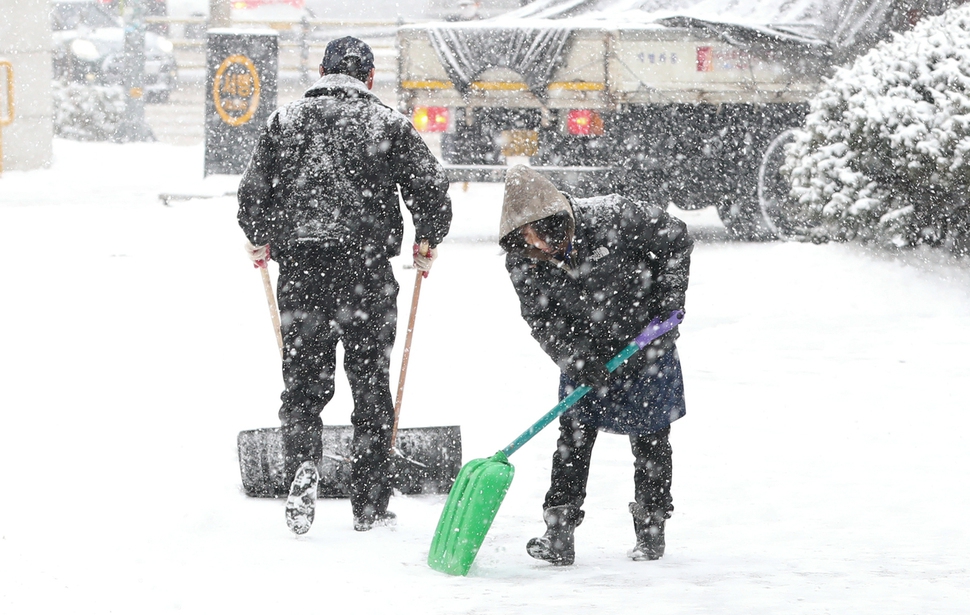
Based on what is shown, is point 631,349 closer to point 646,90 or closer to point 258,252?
point 258,252

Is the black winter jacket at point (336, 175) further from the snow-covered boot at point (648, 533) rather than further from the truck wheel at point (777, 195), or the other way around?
the truck wheel at point (777, 195)

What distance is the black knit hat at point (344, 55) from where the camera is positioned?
3977 mm

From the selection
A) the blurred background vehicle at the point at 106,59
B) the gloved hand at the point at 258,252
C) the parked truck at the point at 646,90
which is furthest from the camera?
the blurred background vehicle at the point at 106,59

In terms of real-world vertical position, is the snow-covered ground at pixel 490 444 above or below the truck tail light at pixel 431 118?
below

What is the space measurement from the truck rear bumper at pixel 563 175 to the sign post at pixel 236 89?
372cm

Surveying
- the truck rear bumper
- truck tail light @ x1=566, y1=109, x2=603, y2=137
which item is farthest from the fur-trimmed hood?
truck tail light @ x1=566, y1=109, x2=603, y2=137

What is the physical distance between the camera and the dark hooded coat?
12.0 feet

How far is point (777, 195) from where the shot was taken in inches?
419

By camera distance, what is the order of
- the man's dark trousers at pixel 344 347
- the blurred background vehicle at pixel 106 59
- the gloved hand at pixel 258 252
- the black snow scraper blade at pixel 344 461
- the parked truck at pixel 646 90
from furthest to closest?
the blurred background vehicle at pixel 106 59
the parked truck at pixel 646 90
the black snow scraper blade at pixel 344 461
the gloved hand at pixel 258 252
the man's dark trousers at pixel 344 347

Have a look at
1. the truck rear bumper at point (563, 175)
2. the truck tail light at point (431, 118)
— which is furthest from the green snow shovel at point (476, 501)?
the truck tail light at point (431, 118)

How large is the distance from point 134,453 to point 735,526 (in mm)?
2218

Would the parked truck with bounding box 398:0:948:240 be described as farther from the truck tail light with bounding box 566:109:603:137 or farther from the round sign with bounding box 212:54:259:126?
the round sign with bounding box 212:54:259:126

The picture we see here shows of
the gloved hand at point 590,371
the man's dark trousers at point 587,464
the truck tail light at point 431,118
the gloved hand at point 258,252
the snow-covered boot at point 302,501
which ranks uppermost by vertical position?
the truck tail light at point 431,118

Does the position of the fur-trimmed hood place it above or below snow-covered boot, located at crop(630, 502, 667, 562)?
above
